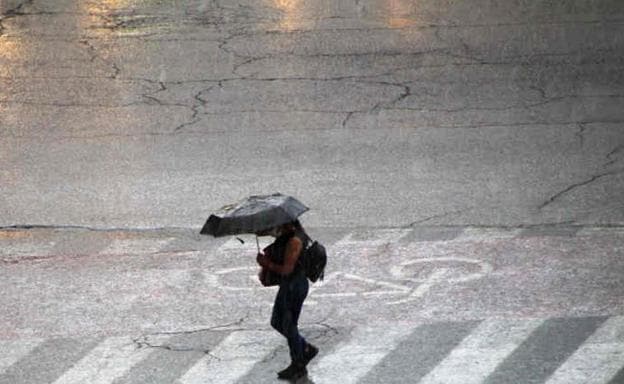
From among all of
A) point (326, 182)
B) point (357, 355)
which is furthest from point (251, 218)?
point (326, 182)

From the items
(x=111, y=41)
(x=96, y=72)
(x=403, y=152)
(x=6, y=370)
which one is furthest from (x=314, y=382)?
(x=111, y=41)

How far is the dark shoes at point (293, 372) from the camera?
10.4 meters

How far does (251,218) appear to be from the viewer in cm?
995

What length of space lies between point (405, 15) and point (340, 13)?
1.06 m

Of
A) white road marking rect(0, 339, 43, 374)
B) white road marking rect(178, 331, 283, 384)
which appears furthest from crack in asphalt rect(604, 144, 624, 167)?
white road marking rect(0, 339, 43, 374)

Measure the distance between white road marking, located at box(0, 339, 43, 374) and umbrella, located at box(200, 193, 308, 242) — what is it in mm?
2026

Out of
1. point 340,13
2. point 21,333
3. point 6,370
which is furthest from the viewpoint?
point 340,13

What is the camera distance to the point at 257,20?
2220cm

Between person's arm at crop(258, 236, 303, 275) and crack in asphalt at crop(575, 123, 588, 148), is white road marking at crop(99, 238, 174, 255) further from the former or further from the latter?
crack in asphalt at crop(575, 123, 588, 148)

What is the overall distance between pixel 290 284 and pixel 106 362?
1.62 meters

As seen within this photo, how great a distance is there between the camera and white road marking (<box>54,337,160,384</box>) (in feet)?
34.4

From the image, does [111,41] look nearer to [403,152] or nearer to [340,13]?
[340,13]

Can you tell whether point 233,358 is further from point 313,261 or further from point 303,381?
point 313,261

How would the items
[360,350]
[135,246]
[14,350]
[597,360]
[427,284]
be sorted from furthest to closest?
[135,246] < [427,284] < [14,350] < [360,350] < [597,360]
